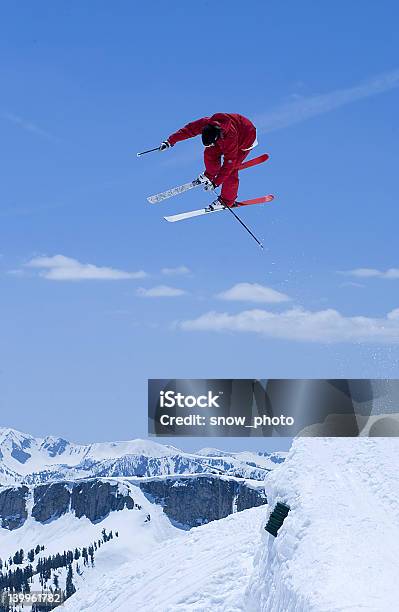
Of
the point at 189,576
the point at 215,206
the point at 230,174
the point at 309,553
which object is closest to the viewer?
the point at 230,174

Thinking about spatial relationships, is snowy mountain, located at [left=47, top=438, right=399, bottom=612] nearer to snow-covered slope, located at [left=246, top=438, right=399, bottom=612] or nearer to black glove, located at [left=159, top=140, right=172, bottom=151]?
snow-covered slope, located at [left=246, top=438, right=399, bottom=612]

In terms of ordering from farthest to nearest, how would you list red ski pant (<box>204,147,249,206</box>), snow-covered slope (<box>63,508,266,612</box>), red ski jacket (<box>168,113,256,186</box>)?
snow-covered slope (<box>63,508,266,612</box>)
red ski pant (<box>204,147,249,206</box>)
red ski jacket (<box>168,113,256,186</box>)

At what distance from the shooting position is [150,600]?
3281cm

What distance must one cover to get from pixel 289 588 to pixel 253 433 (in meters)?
4.30

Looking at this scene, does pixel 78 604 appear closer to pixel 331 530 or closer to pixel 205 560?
pixel 205 560

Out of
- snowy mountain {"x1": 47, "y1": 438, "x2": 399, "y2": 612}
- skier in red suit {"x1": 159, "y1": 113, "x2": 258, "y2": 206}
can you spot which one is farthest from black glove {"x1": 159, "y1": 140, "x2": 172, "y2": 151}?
snowy mountain {"x1": 47, "y1": 438, "x2": 399, "y2": 612}

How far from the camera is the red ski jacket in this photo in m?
20.0

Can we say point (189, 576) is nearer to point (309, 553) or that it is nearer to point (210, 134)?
point (309, 553)

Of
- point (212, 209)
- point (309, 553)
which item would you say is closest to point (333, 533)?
point (309, 553)

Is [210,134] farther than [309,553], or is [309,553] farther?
[309,553]

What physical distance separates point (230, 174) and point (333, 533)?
10.3m

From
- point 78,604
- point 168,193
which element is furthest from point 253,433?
point 78,604

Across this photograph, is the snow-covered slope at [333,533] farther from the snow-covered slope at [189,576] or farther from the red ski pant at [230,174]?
the red ski pant at [230,174]

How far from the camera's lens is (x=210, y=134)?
19516 mm
